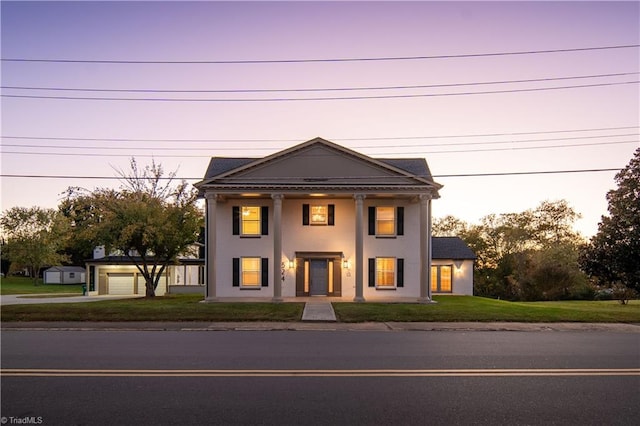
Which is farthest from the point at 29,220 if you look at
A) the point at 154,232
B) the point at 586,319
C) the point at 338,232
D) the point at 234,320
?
the point at 586,319

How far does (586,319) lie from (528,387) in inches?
465

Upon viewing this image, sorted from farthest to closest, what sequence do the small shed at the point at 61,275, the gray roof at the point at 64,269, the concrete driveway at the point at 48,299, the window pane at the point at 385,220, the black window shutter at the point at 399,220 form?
the gray roof at the point at 64,269
the small shed at the point at 61,275
the concrete driveway at the point at 48,299
the window pane at the point at 385,220
the black window shutter at the point at 399,220

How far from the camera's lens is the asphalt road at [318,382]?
613 cm

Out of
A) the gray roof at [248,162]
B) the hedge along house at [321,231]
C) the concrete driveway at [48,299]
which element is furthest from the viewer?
the gray roof at [248,162]

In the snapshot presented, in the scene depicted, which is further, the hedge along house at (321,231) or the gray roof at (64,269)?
the gray roof at (64,269)

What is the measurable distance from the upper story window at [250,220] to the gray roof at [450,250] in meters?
12.3

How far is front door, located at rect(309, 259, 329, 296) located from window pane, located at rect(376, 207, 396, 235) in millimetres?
3666

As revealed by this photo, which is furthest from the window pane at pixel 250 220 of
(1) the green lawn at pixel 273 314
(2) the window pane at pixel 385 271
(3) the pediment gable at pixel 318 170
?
(1) the green lawn at pixel 273 314

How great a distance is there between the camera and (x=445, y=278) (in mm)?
32625

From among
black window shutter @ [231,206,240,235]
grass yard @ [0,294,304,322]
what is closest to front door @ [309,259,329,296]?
black window shutter @ [231,206,240,235]

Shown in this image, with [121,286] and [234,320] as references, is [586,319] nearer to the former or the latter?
[234,320]

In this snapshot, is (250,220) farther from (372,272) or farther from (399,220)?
(399,220)

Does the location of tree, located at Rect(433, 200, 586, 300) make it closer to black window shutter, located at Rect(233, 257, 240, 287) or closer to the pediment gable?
the pediment gable

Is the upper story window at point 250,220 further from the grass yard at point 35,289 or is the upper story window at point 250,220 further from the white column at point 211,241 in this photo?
the grass yard at point 35,289
